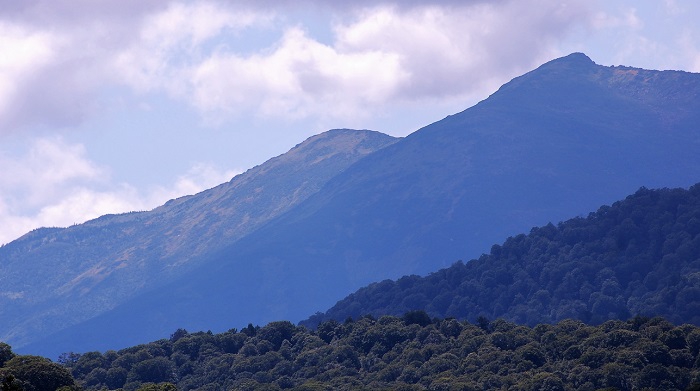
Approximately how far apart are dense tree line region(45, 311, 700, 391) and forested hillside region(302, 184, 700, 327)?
54.2 metres

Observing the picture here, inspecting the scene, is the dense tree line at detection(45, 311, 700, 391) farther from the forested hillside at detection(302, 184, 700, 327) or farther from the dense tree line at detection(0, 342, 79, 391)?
the forested hillside at detection(302, 184, 700, 327)

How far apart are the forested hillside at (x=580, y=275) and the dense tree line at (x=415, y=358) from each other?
54155mm

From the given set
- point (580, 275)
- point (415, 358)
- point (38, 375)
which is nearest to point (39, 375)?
point (38, 375)

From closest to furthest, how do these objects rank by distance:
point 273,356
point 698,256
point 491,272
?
point 273,356 < point 698,256 < point 491,272

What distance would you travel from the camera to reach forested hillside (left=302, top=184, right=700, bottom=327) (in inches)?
6161

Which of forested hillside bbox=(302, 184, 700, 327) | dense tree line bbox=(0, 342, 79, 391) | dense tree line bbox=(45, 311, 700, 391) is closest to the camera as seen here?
dense tree line bbox=(0, 342, 79, 391)

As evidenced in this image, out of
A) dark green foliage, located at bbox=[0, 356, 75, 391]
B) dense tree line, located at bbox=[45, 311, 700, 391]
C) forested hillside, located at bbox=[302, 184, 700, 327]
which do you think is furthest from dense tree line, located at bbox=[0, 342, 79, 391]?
forested hillside, located at bbox=[302, 184, 700, 327]

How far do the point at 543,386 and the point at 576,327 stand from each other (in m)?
17.5

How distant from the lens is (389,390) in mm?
80875

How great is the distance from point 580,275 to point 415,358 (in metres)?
77.8

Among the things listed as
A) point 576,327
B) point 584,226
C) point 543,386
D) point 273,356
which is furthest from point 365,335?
point 584,226

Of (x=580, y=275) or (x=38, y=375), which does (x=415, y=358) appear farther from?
(x=580, y=275)

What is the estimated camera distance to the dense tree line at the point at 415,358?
7925cm

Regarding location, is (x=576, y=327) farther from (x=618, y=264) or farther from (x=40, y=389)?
(x=618, y=264)
